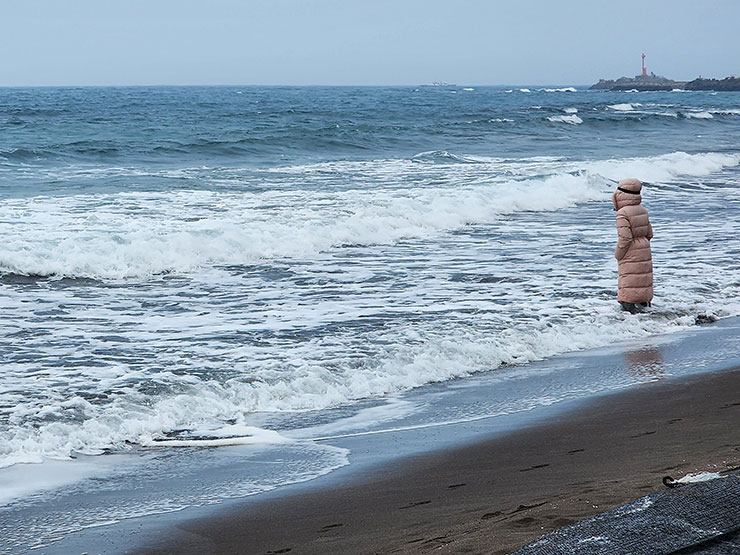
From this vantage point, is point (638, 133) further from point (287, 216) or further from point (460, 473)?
point (460, 473)

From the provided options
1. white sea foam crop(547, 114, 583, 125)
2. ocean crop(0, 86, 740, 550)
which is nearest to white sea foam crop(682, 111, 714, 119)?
white sea foam crop(547, 114, 583, 125)

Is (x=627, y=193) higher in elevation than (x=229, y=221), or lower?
higher

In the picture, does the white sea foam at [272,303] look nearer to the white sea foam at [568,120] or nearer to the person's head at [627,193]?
the person's head at [627,193]

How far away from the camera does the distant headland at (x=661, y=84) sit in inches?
4850

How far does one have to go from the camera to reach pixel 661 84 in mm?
142250

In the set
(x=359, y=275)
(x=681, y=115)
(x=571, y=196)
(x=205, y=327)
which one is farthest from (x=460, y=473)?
(x=681, y=115)

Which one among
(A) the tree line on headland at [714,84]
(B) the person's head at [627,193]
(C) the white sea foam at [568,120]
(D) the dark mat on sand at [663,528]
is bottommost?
(D) the dark mat on sand at [663,528]

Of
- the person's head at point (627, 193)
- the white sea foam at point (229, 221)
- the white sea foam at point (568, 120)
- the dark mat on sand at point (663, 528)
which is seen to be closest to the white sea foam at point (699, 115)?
the white sea foam at point (568, 120)

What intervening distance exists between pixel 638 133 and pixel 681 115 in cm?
1194

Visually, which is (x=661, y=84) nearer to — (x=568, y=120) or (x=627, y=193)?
(x=568, y=120)

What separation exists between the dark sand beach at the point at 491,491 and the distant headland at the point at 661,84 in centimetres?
12628

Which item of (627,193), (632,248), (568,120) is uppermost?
(568,120)

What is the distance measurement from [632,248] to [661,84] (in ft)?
467

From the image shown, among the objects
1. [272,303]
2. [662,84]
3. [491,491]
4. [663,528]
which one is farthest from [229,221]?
[662,84]
